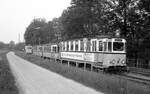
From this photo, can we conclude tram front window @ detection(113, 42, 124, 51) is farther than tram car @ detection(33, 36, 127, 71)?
Yes

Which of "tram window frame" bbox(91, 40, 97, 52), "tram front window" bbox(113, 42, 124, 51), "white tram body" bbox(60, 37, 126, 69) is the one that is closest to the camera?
"white tram body" bbox(60, 37, 126, 69)

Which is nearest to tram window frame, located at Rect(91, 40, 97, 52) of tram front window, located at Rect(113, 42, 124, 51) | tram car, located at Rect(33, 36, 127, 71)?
tram car, located at Rect(33, 36, 127, 71)

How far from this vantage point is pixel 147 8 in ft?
88.7

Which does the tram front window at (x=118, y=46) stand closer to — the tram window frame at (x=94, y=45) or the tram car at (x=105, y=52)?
the tram car at (x=105, y=52)

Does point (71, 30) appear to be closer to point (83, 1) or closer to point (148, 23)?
point (83, 1)

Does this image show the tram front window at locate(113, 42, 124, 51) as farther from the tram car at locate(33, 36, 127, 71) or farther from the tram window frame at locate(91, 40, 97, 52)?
the tram window frame at locate(91, 40, 97, 52)

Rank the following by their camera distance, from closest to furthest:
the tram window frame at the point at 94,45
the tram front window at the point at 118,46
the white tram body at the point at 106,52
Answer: the white tram body at the point at 106,52 → the tram front window at the point at 118,46 → the tram window frame at the point at 94,45

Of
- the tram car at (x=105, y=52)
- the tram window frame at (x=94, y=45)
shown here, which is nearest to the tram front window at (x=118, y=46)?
the tram car at (x=105, y=52)

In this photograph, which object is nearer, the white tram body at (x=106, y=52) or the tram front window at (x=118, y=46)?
the white tram body at (x=106, y=52)

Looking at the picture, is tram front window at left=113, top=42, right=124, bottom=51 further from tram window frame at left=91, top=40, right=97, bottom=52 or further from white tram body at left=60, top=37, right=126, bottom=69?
tram window frame at left=91, top=40, right=97, bottom=52

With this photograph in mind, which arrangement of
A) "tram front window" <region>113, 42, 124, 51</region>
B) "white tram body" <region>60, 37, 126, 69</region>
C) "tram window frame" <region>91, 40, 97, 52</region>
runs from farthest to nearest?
"tram window frame" <region>91, 40, 97, 52</region> < "tram front window" <region>113, 42, 124, 51</region> < "white tram body" <region>60, 37, 126, 69</region>

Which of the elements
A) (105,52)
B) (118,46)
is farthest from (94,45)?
(118,46)

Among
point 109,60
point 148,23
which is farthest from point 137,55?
point 109,60

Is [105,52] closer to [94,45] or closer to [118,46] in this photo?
[118,46]
